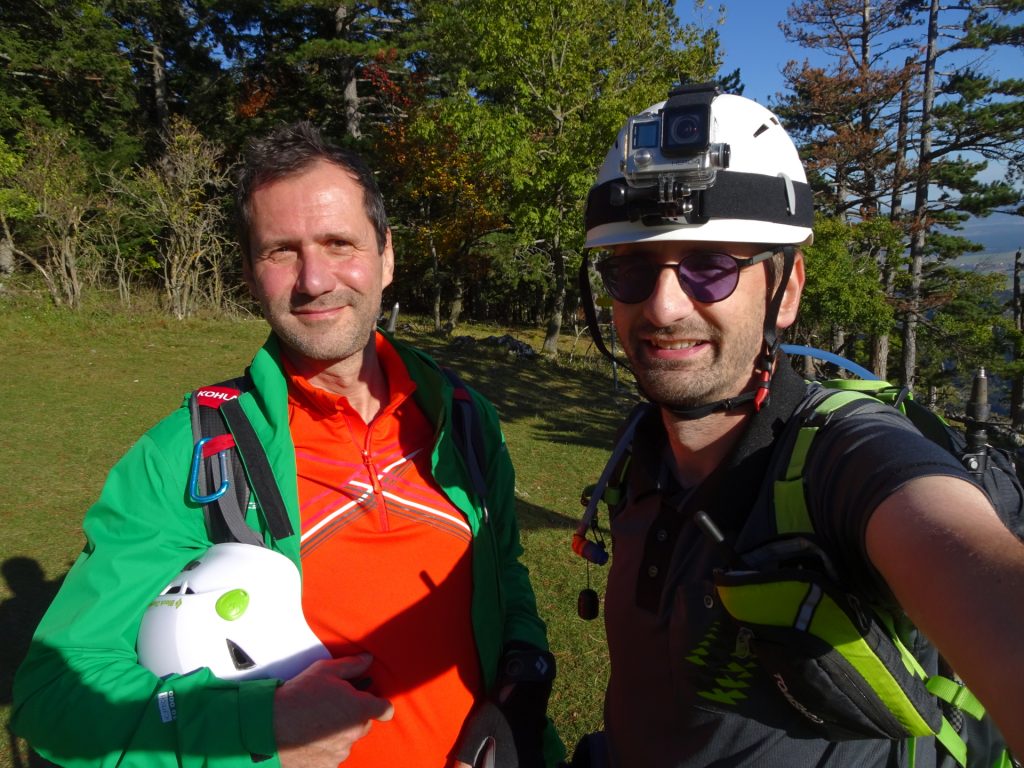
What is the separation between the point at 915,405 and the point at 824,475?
0.38 meters

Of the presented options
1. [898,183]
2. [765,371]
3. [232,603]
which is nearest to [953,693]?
[765,371]

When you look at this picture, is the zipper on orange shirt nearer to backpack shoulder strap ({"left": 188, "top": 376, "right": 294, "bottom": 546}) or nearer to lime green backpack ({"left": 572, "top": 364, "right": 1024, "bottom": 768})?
backpack shoulder strap ({"left": 188, "top": 376, "right": 294, "bottom": 546})

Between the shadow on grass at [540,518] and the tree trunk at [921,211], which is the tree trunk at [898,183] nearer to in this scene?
the tree trunk at [921,211]

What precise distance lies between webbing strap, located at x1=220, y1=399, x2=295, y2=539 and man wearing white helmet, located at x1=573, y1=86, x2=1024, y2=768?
2.92ft

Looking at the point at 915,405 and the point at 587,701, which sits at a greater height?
the point at 915,405

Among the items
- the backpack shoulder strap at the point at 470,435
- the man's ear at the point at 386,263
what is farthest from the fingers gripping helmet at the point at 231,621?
the man's ear at the point at 386,263

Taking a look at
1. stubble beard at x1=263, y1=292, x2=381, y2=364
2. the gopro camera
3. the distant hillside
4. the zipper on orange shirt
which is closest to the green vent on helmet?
the zipper on orange shirt

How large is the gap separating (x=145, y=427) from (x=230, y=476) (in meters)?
8.05

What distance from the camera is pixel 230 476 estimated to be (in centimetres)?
172

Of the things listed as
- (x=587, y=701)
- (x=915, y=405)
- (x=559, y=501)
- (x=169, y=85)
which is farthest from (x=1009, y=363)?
(x=169, y=85)

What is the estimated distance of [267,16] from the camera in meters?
22.5

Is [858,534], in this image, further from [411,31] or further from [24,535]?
[411,31]

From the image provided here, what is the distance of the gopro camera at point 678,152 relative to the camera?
153 cm

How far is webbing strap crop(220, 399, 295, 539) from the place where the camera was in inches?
67.9
